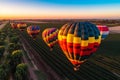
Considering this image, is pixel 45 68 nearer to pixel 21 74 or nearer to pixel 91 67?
pixel 21 74

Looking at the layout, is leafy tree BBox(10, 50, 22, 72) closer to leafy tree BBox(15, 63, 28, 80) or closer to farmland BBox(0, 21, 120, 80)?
leafy tree BBox(15, 63, 28, 80)

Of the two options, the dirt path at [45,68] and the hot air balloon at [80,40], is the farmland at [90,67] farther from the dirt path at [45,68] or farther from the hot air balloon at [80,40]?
the hot air balloon at [80,40]

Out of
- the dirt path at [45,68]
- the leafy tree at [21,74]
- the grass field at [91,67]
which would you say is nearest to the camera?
the leafy tree at [21,74]

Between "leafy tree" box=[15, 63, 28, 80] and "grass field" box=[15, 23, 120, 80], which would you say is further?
"grass field" box=[15, 23, 120, 80]

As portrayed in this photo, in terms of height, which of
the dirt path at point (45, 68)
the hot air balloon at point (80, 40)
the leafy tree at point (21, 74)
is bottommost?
the dirt path at point (45, 68)

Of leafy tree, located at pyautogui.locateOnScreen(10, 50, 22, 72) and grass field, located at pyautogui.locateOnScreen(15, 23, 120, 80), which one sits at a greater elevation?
leafy tree, located at pyautogui.locateOnScreen(10, 50, 22, 72)

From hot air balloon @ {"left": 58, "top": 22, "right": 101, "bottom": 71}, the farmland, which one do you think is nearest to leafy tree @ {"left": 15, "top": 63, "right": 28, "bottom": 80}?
the farmland

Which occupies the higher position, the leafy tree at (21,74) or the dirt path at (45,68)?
the leafy tree at (21,74)

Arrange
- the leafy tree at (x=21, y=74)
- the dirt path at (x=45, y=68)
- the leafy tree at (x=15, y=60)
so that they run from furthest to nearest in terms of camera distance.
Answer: the leafy tree at (x=15, y=60) → the dirt path at (x=45, y=68) → the leafy tree at (x=21, y=74)

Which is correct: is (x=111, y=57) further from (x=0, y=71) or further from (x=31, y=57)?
(x=0, y=71)

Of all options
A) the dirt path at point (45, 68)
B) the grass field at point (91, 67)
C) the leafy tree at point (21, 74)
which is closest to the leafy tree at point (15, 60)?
the dirt path at point (45, 68)

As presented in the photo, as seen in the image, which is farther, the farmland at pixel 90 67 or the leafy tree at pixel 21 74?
the farmland at pixel 90 67
